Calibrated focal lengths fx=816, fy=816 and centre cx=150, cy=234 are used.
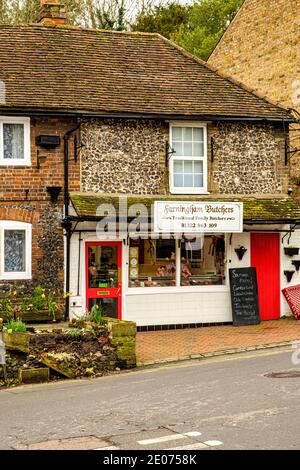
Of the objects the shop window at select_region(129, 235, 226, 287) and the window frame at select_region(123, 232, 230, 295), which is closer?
the window frame at select_region(123, 232, 230, 295)

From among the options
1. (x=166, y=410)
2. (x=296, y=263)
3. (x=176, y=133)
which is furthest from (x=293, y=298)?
(x=166, y=410)

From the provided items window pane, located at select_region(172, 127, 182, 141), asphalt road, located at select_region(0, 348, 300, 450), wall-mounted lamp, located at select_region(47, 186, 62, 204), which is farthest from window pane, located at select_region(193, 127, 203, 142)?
asphalt road, located at select_region(0, 348, 300, 450)

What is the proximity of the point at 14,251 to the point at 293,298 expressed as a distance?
755 cm

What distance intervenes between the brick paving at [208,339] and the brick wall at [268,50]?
6502 millimetres

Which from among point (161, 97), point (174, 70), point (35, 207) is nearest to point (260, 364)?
point (35, 207)

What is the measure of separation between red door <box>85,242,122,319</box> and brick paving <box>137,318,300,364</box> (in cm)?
107

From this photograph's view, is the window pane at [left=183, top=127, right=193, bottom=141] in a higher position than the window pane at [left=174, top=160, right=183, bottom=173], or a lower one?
higher

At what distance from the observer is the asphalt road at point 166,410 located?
935cm

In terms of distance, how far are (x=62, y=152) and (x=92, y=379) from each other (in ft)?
23.8

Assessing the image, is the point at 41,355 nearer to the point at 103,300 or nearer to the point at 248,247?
the point at 103,300

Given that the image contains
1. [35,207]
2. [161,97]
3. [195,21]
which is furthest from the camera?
[195,21]

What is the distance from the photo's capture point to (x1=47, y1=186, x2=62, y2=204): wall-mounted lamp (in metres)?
19.9

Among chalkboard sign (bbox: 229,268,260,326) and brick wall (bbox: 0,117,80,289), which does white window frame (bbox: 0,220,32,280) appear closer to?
brick wall (bbox: 0,117,80,289)

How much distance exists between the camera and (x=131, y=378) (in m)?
14.5
